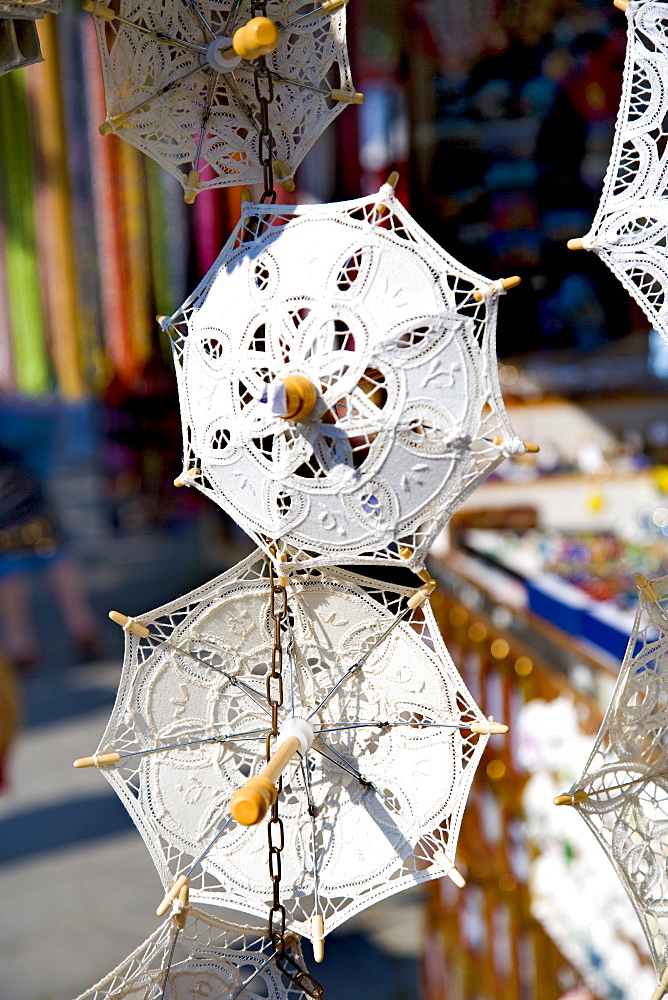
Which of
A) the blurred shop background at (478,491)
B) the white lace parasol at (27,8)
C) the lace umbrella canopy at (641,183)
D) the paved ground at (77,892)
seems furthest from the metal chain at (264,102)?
the paved ground at (77,892)

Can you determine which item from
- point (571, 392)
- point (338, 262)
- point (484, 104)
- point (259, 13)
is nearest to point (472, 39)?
point (484, 104)

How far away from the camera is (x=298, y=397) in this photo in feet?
2.18

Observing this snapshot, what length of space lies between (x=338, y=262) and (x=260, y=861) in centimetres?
52

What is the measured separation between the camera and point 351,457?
711 mm

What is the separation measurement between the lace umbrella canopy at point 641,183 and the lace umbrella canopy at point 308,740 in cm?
32

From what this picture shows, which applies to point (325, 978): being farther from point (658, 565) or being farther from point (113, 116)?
point (113, 116)

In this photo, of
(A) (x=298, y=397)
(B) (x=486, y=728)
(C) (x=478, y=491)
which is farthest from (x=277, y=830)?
(C) (x=478, y=491)

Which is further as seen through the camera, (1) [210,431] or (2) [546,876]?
(2) [546,876]

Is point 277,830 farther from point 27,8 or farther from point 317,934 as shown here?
point 27,8

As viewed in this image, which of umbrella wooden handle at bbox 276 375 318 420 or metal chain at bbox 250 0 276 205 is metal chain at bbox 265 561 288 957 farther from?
metal chain at bbox 250 0 276 205

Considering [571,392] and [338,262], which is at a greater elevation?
[338,262]

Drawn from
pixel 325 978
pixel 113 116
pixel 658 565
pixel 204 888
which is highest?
pixel 113 116

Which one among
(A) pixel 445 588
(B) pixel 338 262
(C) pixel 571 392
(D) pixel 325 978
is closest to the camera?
(B) pixel 338 262

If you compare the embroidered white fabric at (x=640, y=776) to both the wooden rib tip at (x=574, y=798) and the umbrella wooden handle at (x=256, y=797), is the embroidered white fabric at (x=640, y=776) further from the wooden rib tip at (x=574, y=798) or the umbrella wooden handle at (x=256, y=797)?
the umbrella wooden handle at (x=256, y=797)
